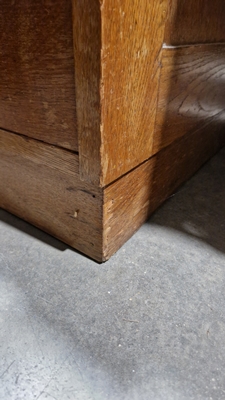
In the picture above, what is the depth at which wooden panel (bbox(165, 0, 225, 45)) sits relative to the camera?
626 mm

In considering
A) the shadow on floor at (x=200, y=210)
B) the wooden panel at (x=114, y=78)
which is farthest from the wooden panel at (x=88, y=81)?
the shadow on floor at (x=200, y=210)

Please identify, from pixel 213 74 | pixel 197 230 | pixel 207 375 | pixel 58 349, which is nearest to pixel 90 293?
pixel 58 349

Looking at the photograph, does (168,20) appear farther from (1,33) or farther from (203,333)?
(203,333)

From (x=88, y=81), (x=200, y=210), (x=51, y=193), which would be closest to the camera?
(x=88, y=81)

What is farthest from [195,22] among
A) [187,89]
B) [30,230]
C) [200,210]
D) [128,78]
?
[30,230]

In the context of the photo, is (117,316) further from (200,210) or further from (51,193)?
(200,210)

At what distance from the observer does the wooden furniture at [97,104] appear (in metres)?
0.49

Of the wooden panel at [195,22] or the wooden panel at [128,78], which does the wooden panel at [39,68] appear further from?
the wooden panel at [195,22]

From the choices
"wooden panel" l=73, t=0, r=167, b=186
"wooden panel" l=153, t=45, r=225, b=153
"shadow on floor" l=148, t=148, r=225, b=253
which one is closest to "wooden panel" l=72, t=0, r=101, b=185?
"wooden panel" l=73, t=0, r=167, b=186

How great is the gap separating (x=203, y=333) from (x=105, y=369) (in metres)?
0.20

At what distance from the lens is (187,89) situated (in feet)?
2.61

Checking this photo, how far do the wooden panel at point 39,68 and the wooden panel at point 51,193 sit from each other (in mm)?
50

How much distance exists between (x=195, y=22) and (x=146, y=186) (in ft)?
1.38

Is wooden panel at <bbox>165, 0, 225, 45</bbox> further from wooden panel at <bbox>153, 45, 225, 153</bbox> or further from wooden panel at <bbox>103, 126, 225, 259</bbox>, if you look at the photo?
wooden panel at <bbox>103, 126, 225, 259</bbox>
